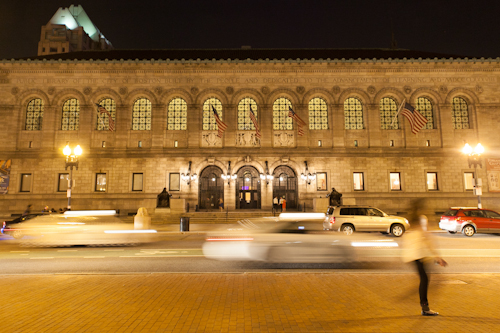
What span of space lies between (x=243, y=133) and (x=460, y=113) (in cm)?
2446

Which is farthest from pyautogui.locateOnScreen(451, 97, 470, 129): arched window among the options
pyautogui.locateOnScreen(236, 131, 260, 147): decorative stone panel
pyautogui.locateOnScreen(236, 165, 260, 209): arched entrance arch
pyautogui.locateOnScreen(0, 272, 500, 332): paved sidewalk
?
pyautogui.locateOnScreen(0, 272, 500, 332): paved sidewalk

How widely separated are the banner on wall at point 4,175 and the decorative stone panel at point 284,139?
1140 inches

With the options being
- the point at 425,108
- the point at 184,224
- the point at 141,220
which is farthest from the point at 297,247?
the point at 425,108

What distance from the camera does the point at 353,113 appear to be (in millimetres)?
33250

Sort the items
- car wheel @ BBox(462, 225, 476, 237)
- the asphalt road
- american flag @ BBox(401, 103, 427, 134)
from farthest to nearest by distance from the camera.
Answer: american flag @ BBox(401, 103, 427, 134), car wheel @ BBox(462, 225, 476, 237), the asphalt road

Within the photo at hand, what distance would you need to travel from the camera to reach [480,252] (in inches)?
477

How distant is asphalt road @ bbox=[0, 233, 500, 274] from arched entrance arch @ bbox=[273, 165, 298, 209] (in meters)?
19.2

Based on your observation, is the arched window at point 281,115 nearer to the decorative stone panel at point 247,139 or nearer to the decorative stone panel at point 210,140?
the decorative stone panel at point 247,139

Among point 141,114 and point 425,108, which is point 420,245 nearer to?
point 141,114

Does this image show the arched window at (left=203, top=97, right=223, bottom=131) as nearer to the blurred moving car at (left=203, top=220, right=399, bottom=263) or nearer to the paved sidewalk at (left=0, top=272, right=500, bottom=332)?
the blurred moving car at (left=203, top=220, right=399, bottom=263)

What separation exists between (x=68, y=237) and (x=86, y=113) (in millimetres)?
21085

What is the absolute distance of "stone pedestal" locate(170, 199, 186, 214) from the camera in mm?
29041

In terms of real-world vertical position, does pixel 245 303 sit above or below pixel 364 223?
below

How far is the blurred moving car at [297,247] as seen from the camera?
11.2m
